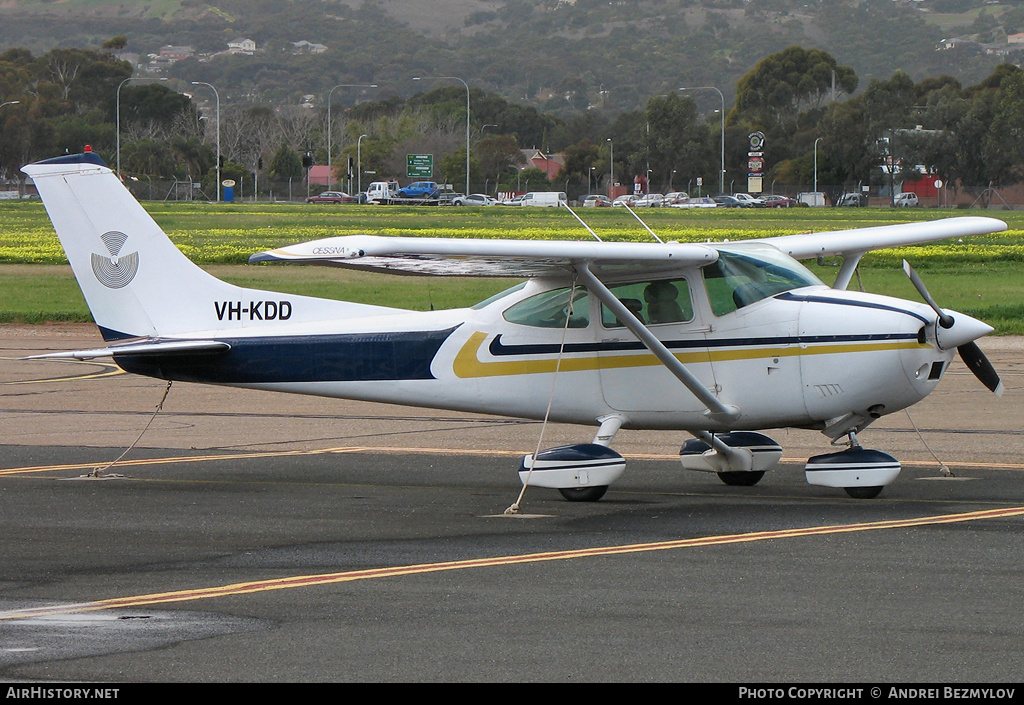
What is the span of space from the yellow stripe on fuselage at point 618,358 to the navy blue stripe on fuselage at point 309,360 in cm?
30

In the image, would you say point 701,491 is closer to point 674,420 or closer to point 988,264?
point 674,420

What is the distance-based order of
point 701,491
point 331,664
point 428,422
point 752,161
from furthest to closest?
point 752,161, point 428,422, point 701,491, point 331,664

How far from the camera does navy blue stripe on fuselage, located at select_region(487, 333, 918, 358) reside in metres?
10.7

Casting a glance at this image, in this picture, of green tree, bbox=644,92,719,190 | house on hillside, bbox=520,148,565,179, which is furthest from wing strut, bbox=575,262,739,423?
house on hillside, bbox=520,148,565,179

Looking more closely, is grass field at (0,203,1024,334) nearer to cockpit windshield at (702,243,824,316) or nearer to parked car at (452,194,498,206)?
cockpit windshield at (702,243,824,316)

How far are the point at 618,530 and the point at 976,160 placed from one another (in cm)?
11508

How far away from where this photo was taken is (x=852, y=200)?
399 feet

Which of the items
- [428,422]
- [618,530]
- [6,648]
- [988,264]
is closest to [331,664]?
[6,648]

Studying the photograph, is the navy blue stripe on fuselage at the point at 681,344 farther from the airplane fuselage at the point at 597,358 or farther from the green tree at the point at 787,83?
the green tree at the point at 787,83

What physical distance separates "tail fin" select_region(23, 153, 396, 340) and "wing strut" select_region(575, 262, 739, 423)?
2489 millimetres

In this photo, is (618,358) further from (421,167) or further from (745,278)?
(421,167)

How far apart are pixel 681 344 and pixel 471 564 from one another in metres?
3.20

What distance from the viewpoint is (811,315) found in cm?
1095

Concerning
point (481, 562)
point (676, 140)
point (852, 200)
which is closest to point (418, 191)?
point (676, 140)
